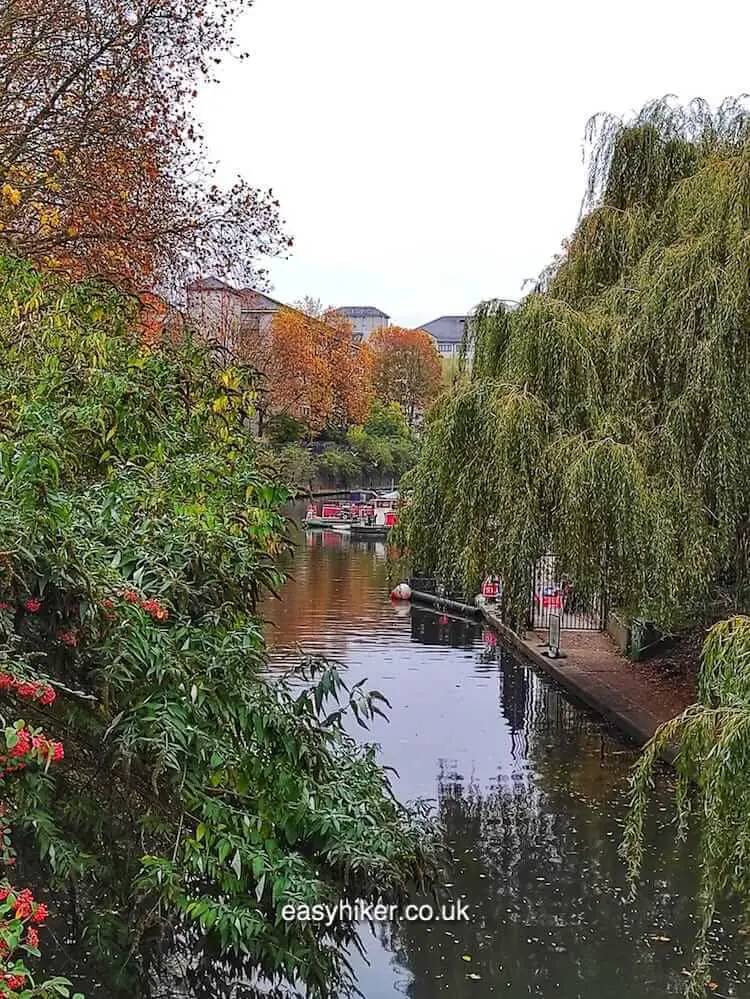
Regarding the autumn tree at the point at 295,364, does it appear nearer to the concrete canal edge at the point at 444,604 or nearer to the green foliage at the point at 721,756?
the concrete canal edge at the point at 444,604

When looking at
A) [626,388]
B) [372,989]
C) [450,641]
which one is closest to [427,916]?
Result: [372,989]

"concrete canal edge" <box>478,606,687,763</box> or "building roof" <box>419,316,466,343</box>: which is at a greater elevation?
"building roof" <box>419,316,466,343</box>

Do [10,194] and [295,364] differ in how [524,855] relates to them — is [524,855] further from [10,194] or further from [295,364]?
[295,364]

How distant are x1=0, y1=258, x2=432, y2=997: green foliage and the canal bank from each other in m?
7.55

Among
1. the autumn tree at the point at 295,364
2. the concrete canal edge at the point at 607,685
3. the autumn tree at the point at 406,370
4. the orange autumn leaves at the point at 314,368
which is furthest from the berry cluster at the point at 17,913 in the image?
the autumn tree at the point at 406,370

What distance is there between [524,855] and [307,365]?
3664cm

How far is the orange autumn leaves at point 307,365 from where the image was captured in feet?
141

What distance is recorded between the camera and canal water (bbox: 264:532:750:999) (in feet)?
20.3

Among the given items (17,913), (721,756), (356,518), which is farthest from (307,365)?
(17,913)

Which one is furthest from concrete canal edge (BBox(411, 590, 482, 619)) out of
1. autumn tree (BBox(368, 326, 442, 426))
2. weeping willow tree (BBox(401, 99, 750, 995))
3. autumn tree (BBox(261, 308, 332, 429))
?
autumn tree (BBox(368, 326, 442, 426))

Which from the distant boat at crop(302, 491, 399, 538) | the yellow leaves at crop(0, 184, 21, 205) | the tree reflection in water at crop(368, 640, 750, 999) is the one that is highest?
the yellow leaves at crop(0, 184, 21, 205)

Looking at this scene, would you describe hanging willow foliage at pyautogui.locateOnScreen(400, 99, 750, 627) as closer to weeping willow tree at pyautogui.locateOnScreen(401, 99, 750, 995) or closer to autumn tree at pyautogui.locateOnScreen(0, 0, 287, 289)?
weeping willow tree at pyautogui.locateOnScreen(401, 99, 750, 995)

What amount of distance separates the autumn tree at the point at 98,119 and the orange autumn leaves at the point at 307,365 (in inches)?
1180

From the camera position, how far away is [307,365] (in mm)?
43562
